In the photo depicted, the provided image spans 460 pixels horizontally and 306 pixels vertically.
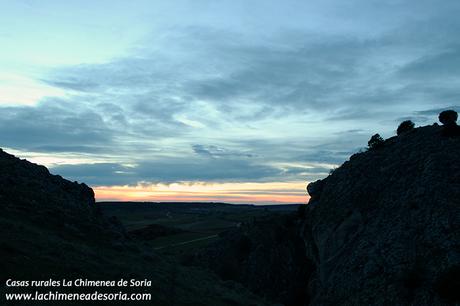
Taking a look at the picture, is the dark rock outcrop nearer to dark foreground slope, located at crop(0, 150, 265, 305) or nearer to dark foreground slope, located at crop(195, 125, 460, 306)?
dark foreground slope, located at crop(195, 125, 460, 306)

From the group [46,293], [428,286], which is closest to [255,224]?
[428,286]

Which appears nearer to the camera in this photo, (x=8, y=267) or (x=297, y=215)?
(x=8, y=267)

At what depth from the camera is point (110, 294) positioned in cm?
2469

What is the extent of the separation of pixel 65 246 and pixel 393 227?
90.7 feet

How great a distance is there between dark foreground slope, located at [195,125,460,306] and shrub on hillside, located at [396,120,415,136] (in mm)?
3846

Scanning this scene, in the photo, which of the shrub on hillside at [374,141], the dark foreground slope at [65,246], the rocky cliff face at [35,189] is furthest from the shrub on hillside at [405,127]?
the rocky cliff face at [35,189]

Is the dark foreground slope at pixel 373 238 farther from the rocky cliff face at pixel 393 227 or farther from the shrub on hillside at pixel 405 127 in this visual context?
the shrub on hillside at pixel 405 127

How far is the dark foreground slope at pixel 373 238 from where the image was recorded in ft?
99.2

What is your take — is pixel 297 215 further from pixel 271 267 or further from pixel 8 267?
pixel 8 267

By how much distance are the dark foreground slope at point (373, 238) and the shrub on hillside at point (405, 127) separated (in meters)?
3.85

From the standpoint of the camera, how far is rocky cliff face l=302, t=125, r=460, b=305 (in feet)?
97.2

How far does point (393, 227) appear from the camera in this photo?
36.3 metres

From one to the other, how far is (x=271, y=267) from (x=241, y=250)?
828 cm

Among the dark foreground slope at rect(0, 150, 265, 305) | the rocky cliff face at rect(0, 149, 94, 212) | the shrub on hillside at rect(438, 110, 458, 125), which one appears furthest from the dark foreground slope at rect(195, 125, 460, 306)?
the rocky cliff face at rect(0, 149, 94, 212)
